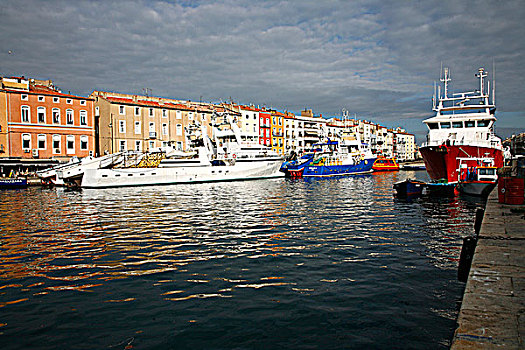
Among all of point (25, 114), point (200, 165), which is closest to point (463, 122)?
point (200, 165)

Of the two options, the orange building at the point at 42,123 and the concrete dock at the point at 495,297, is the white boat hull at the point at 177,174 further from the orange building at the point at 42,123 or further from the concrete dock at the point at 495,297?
the concrete dock at the point at 495,297

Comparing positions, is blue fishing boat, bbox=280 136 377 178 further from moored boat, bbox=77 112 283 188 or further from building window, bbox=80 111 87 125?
building window, bbox=80 111 87 125

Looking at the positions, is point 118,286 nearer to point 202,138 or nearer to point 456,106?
point 456,106

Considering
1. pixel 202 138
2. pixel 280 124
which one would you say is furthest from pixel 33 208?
pixel 280 124

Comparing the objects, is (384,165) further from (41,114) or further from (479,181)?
(41,114)

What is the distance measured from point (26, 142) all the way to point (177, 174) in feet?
65.6

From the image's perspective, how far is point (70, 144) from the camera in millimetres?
51344

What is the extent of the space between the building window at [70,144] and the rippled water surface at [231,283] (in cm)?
3702

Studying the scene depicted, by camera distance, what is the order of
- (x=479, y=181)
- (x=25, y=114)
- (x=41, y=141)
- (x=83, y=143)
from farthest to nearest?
(x=83, y=143) → (x=41, y=141) → (x=25, y=114) → (x=479, y=181)

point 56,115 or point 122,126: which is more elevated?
point 56,115

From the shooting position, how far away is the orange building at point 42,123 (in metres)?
46.7

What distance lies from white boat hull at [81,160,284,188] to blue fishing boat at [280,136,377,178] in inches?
299

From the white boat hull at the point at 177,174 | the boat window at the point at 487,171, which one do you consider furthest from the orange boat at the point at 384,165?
the boat window at the point at 487,171

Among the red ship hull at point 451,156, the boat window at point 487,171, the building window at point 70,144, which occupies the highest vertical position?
the building window at point 70,144
